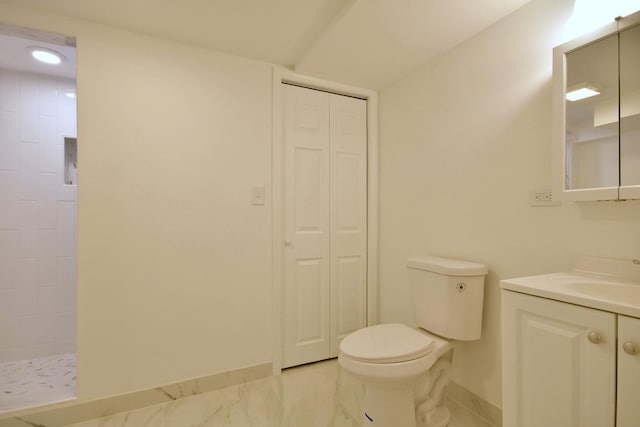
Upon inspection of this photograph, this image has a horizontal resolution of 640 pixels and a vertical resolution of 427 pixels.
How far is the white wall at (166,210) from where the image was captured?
1.56m

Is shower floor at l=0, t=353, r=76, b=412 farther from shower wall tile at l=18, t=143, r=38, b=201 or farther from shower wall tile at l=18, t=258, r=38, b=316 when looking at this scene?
shower wall tile at l=18, t=143, r=38, b=201

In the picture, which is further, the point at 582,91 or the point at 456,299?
the point at 456,299

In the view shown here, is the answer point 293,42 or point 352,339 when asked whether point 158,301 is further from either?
point 293,42

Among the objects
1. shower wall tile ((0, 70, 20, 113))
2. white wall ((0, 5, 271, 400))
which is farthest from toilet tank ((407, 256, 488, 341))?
shower wall tile ((0, 70, 20, 113))

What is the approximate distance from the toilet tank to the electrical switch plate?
1.10 metres

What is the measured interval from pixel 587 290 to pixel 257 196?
1.64 meters

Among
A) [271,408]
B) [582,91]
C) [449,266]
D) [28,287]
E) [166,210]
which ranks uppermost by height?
[582,91]

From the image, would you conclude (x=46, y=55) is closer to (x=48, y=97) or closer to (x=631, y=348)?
(x=48, y=97)

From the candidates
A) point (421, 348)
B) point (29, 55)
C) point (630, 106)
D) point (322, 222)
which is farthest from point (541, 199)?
point (29, 55)

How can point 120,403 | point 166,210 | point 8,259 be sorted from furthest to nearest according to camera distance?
point 8,259 < point 166,210 < point 120,403

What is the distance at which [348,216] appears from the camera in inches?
87.6

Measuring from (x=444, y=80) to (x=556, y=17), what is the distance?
57 cm

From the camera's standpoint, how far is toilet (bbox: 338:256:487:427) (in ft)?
4.17

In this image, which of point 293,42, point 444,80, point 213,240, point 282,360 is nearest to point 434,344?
point 282,360
